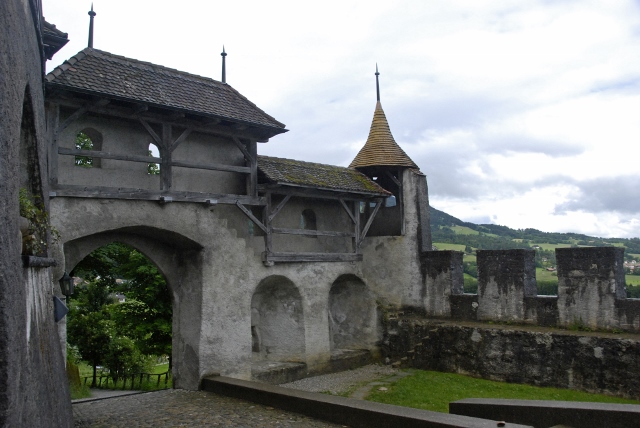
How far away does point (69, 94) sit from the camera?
10008mm

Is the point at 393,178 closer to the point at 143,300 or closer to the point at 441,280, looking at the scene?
the point at 441,280

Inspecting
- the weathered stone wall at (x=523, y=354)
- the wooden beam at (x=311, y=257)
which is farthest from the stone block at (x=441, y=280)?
the wooden beam at (x=311, y=257)

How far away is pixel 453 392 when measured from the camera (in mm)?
12273

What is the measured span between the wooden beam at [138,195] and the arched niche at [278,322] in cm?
266

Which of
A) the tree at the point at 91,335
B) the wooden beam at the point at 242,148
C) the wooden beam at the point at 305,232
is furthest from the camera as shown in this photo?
the tree at the point at 91,335

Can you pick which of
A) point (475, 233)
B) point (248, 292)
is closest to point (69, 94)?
point (248, 292)

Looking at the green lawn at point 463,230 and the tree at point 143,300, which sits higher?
the green lawn at point 463,230

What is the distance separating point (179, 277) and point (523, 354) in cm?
808

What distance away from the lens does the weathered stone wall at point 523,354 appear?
1156 cm

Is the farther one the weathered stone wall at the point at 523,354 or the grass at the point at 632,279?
the grass at the point at 632,279

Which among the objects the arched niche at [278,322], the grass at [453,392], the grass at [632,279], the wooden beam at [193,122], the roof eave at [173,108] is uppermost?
the roof eave at [173,108]

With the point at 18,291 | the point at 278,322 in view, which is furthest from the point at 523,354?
the point at 18,291

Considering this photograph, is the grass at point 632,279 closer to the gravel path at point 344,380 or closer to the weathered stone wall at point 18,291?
the gravel path at point 344,380

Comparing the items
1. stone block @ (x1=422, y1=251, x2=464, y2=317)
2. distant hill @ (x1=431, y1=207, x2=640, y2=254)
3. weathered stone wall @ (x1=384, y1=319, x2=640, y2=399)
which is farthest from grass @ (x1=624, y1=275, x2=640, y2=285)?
distant hill @ (x1=431, y1=207, x2=640, y2=254)
